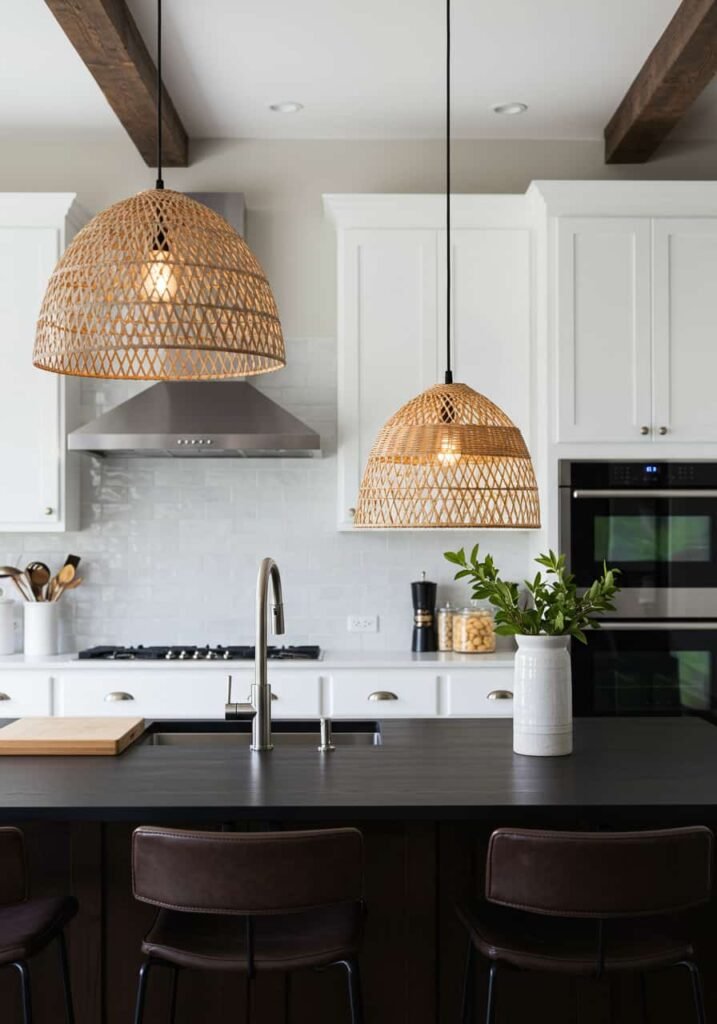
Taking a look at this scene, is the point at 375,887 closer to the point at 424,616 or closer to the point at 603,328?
the point at 424,616

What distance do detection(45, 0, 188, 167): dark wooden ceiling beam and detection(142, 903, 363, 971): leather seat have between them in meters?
2.48

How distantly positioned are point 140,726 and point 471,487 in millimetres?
1085

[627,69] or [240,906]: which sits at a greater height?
[627,69]

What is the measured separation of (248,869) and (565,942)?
0.65m

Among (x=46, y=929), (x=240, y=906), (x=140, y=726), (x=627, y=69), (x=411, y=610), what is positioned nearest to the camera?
(x=240, y=906)

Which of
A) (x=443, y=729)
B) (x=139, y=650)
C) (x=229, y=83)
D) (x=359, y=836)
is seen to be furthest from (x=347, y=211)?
(x=359, y=836)

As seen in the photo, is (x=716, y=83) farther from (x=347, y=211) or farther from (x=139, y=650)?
(x=139, y=650)

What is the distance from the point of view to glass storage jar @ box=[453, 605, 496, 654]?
4133 mm

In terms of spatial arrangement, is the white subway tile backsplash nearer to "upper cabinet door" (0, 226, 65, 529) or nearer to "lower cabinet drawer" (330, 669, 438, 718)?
"upper cabinet door" (0, 226, 65, 529)

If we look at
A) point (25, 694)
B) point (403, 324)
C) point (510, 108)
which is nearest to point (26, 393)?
point (25, 694)

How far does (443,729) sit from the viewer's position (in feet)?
8.92

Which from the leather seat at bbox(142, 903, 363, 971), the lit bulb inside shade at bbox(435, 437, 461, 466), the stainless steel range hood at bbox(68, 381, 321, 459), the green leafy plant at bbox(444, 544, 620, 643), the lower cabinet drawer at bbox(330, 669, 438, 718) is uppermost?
the stainless steel range hood at bbox(68, 381, 321, 459)

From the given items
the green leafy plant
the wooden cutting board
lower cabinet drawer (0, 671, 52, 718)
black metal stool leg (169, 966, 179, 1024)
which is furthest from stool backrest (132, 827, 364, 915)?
lower cabinet drawer (0, 671, 52, 718)

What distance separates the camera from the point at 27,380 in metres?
4.09
